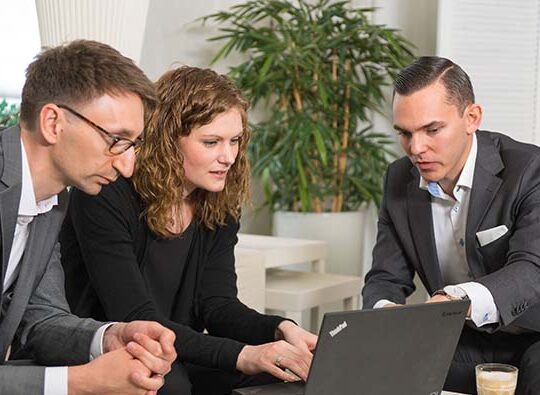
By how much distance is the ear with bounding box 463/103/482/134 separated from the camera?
265 cm

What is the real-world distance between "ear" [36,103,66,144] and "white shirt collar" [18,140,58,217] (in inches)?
2.3

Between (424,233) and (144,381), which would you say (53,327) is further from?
(424,233)

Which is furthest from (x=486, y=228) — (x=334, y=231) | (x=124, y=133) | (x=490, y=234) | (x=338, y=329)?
(x=334, y=231)

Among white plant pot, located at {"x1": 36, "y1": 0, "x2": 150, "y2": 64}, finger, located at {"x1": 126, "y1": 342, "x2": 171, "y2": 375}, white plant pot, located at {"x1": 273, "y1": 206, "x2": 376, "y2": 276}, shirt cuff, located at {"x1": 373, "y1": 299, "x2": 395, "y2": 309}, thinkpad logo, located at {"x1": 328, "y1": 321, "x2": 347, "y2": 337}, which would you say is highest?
white plant pot, located at {"x1": 36, "y1": 0, "x2": 150, "y2": 64}

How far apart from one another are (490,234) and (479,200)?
99 mm

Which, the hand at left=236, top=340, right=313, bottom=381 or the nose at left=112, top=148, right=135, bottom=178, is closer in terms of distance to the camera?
the nose at left=112, top=148, right=135, bottom=178

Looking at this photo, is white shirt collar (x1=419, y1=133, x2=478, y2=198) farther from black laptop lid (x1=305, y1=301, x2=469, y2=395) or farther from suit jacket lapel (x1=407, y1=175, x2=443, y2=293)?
black laptop lid (x1=305, y1=301, x2=469, y2=395)

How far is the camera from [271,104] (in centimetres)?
552

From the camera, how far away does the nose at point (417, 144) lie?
257cm

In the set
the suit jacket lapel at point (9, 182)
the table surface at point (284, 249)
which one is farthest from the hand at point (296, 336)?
the table surface at point (284, 249)

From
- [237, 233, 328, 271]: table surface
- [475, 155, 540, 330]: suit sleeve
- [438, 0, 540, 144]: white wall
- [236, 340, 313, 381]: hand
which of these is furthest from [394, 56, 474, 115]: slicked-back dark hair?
[438, 0, 540, 144]: white wall

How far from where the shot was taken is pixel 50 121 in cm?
186

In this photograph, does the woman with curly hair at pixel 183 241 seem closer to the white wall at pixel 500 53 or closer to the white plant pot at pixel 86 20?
the white plant pot at pixel 86 20

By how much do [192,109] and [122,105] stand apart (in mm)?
493
